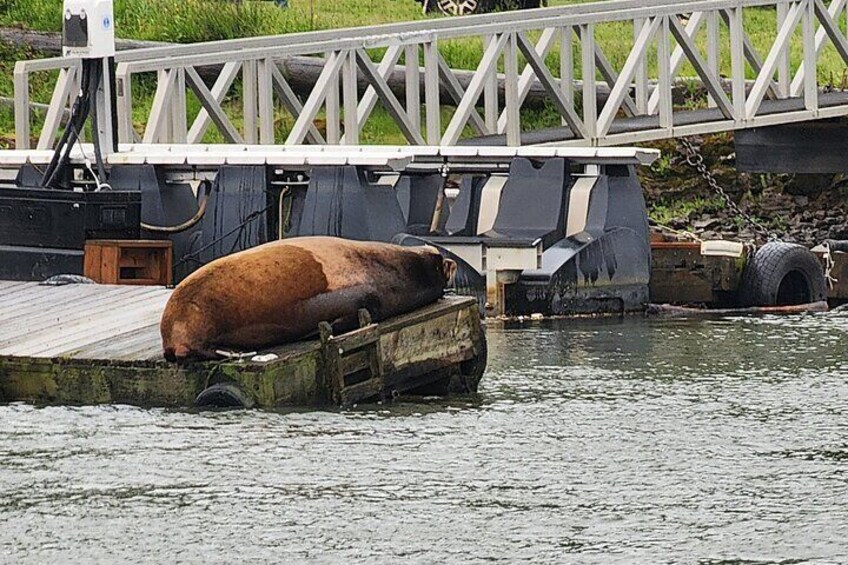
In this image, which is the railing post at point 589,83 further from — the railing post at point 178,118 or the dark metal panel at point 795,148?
the railing post at point 178,118

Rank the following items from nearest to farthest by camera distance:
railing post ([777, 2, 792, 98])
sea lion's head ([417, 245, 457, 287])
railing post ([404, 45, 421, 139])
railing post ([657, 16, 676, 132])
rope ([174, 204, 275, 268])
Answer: sea lion's head ([417, 245, 457, 287]) → rope ([174, 204, 275, 268]) → railing post ([404, 45, 421, 139]) → railing post ([657, 16, 676, 132]) → railing post ([777, 2, 792, 98])

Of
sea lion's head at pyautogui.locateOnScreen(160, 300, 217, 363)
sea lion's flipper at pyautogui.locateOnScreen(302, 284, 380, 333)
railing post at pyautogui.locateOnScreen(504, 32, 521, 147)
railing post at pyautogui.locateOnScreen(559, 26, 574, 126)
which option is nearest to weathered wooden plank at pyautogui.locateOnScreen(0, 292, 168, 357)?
sea lion's head at pyautogui.locateOnScreen(160, 300, 217, 363)

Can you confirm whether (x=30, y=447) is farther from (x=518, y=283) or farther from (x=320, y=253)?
(x=518, y=283)

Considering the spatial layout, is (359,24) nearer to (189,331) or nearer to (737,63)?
(737,63)

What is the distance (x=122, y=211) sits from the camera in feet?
71.3

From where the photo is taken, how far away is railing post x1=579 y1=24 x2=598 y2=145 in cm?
2767

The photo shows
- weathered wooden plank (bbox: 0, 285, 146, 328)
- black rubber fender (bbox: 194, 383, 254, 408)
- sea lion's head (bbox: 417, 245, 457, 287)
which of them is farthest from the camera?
weathered wooden plank (bbox: 0, 285, 146, 328)

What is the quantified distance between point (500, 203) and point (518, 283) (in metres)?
1.05

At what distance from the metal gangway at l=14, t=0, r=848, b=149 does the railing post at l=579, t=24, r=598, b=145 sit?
0.05ft

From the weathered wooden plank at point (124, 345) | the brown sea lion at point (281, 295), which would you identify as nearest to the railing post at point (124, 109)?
the weathered wooden plank at point (124, 345)

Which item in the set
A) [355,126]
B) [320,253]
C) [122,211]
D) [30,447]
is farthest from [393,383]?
[355,126]

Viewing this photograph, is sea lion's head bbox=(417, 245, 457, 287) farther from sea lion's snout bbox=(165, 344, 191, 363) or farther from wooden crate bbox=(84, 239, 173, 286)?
wooden crate bbox=(84, 239, 173, 286)

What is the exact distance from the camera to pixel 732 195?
3177 cm

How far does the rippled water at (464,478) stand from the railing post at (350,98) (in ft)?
28.1
